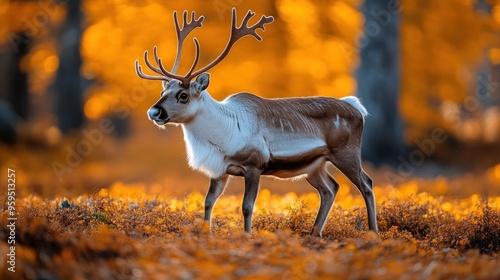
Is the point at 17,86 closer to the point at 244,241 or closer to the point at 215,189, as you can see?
the point at 215,189

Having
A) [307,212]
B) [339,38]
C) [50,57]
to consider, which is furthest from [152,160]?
[307,212]

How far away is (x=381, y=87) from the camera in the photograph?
1625cm

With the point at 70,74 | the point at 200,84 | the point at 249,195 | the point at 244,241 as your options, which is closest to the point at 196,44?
the point at 200,84

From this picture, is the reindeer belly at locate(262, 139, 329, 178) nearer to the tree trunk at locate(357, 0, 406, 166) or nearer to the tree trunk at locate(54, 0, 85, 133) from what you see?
the tree trunk at locate(357, 0, 406, 166)

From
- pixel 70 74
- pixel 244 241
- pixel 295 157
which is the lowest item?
pixel 244 241

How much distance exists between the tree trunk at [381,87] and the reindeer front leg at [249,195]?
350 inches

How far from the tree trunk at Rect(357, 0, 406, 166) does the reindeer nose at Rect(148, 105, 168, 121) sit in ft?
30.0

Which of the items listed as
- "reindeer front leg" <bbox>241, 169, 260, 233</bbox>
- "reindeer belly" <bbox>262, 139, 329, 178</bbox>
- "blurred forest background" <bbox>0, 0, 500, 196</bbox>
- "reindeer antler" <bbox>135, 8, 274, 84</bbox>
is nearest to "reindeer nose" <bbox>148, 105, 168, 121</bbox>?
"reindeer antler" <bbox>135, 8, 274, 84</bbox>

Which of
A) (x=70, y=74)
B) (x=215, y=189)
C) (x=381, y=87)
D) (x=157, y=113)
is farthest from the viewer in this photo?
(x=70, y=74)

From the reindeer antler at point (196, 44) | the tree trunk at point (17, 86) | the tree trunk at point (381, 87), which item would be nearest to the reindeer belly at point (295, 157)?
the reindeer antler at point (196, 44)

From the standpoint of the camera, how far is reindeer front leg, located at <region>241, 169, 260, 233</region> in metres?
7.48

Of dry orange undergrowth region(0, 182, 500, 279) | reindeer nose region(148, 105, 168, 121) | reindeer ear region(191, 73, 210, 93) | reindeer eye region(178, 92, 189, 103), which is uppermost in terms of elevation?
reindeer ear region(191, 73, 210, 93)

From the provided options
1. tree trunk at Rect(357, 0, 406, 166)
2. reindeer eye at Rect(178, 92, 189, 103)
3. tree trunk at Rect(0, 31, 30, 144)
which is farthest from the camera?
tree trunk at Rect(0, 31, 30, 144)

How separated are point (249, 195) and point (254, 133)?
606mm
